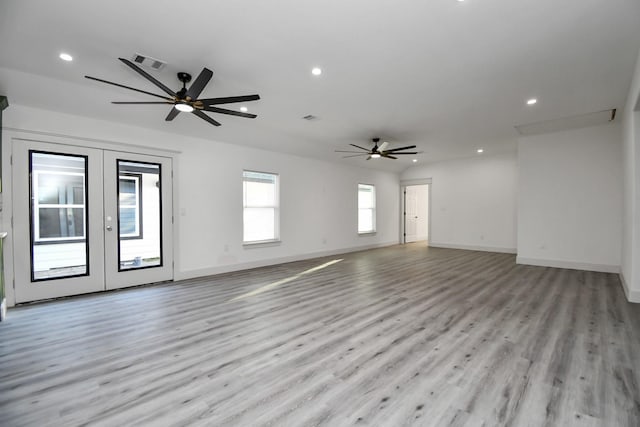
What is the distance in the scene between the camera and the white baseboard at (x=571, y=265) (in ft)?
18.0

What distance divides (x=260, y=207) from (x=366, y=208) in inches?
162

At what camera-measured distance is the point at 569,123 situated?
5387mm

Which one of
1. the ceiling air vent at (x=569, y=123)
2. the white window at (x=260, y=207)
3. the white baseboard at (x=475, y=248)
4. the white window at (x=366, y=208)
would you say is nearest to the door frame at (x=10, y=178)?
the white window at (x=260, y=207)

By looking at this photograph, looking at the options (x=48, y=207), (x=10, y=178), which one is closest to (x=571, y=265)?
(x=48, y=207)

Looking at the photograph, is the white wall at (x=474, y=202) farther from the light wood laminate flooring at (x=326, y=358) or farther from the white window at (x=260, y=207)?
the white window at (x=260, y=207)

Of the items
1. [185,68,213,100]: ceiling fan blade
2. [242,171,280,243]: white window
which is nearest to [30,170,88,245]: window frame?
[185,68,213,100]: ceiling fan blade

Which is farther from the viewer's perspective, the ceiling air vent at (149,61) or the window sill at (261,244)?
the window sill at (261,244)

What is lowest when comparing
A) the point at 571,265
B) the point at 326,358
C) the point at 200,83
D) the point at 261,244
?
the point at 326,358

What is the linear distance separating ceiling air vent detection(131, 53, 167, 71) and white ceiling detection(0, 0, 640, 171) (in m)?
0.08

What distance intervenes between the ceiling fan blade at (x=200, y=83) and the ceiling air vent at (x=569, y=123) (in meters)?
5.75

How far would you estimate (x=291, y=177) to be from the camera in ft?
22.9

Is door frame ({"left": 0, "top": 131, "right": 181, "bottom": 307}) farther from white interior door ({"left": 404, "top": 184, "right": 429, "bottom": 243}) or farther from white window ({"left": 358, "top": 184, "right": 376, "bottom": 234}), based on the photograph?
white interior door ({"left": 404, "top": 184, "right": 429, "bottom": 243})

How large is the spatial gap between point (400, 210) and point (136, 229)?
330 inches

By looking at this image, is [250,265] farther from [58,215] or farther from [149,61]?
[149,61]
